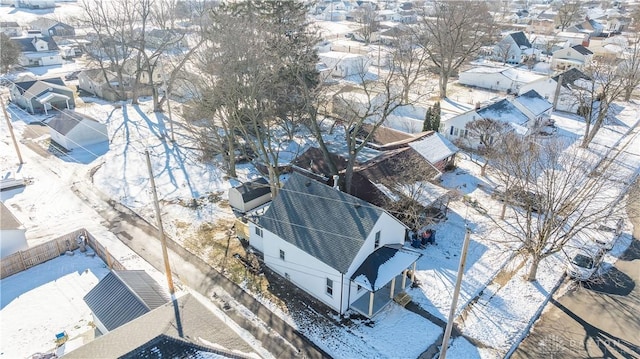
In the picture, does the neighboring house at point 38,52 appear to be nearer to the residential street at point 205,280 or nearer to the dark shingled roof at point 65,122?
the dark shingled roof at point 65,122

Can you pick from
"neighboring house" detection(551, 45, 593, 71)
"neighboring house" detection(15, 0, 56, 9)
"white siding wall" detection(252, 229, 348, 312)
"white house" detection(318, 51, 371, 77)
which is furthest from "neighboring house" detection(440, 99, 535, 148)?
"neighboring house" detection(15, 0, 56, 9)

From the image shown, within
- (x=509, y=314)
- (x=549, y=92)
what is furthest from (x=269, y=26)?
(x=549, y=92)

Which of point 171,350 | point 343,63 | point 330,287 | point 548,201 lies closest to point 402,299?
point 330,287

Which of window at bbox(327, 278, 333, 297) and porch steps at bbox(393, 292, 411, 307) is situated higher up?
window at bbox(327, 278, 333, 297)

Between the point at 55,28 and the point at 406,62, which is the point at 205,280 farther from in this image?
the point at 55,28

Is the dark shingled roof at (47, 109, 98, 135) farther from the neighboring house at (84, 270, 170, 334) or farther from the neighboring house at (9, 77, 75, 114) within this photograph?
the neighboring house at (84, 270, 170, 334)

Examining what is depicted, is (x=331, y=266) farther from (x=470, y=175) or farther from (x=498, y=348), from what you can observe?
(x=470, y=175)
